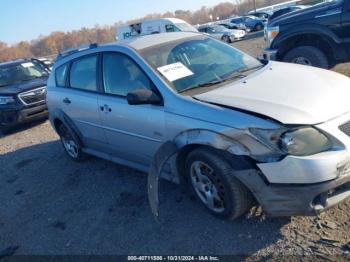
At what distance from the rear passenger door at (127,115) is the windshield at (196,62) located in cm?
25

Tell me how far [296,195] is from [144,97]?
1.63m

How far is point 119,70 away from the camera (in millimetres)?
4035

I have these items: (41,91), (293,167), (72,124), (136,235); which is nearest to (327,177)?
(293,167)

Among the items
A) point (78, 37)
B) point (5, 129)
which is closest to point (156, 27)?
point (5, 129)

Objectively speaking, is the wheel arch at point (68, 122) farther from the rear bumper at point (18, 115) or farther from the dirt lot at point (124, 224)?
the rear bumper at point (18, 115)

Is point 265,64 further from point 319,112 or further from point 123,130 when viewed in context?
point 123,130

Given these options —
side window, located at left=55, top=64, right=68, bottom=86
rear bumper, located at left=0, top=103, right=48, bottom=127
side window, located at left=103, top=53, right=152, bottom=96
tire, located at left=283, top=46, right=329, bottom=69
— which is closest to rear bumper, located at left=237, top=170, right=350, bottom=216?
side window, located at left=103, top=53, right=152, bottom=96

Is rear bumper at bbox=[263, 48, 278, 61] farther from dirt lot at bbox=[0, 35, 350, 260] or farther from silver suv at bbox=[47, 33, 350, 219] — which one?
dirt lot at bbox=[0, 35, 350, 260]

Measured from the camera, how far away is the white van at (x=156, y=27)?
73.5ft

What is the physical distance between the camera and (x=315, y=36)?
6535mm

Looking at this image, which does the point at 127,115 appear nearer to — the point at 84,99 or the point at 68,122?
the point at 84,99

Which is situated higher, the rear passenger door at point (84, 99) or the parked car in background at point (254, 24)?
the rear passenger door at point (84, 99)

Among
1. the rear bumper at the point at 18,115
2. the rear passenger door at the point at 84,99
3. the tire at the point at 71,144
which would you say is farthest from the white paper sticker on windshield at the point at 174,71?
the rear bumper at the point at 18,115

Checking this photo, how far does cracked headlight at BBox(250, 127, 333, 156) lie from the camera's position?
8.77 ft
